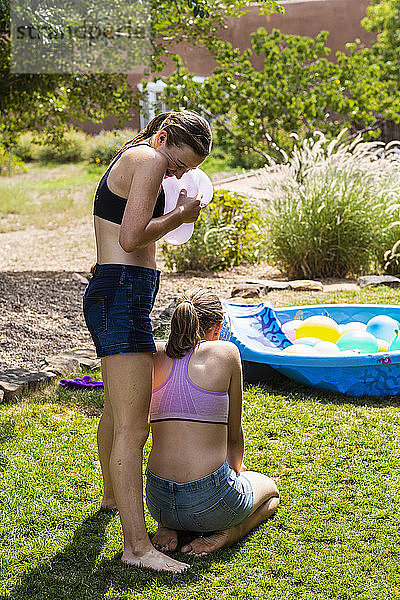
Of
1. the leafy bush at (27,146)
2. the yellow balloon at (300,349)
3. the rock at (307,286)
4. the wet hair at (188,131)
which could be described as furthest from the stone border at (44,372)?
the leafy bush at (27,146)

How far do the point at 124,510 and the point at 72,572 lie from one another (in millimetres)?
311

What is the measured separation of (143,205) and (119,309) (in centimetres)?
39

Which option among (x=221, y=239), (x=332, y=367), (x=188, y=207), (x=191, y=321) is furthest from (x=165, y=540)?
(x=221, y=239)

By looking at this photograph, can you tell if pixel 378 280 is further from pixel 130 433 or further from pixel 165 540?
pixel 130 433

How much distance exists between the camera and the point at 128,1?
25.1 ft

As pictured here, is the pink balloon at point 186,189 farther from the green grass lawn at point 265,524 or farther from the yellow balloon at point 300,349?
the yellow balloon at point 300,349

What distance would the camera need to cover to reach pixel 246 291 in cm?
703

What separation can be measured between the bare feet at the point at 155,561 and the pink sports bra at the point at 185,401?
19.6 inches

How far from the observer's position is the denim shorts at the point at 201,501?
266 cm

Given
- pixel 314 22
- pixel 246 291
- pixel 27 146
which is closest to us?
pixel 246 291

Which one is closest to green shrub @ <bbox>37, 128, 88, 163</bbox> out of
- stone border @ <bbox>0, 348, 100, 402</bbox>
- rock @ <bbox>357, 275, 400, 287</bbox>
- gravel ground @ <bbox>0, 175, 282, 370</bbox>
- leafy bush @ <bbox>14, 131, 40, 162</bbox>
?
leafy bush @ <bbox>14, 131, 40, 162</bbox>

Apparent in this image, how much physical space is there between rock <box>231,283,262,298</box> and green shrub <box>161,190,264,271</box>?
116 cm

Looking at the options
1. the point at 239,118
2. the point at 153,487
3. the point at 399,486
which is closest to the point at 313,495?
the point at 399,486

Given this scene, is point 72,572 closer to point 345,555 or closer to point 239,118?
point 345,555
